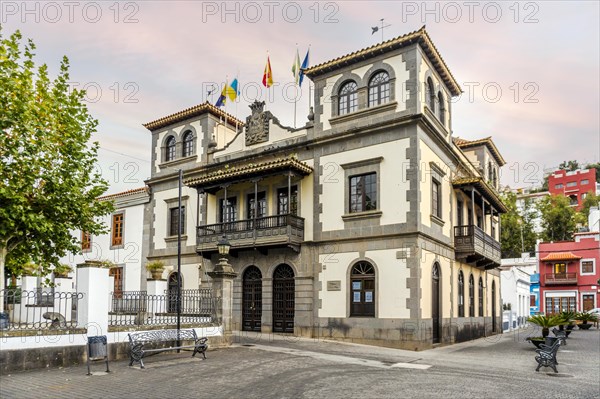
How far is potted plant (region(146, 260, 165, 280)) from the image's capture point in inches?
785

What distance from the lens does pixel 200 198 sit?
27.0m

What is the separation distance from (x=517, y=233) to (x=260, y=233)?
48.7 metres

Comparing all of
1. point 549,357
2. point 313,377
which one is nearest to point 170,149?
point 313,377

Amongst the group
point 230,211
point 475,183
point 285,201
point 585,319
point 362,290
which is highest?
point 475,183

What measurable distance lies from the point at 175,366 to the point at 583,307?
160 feet

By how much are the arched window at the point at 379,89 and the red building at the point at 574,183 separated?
66984mm

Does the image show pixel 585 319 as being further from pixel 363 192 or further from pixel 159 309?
pixel 159 309

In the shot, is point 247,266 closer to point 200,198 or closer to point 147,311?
point 200,198

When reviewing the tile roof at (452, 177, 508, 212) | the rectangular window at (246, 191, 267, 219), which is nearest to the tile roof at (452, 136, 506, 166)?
the tile roof at (452, 177, 508, 212)

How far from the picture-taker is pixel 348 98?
22641mm

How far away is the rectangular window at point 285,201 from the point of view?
23422mm

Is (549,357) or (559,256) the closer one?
(549,357)

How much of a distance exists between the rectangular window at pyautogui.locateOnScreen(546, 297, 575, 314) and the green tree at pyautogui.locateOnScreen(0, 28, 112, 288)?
48.2 meters

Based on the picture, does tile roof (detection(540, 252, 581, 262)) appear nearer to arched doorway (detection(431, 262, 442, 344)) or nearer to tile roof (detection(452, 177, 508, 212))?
tile roof (detection(452, 177, 508, 212))
